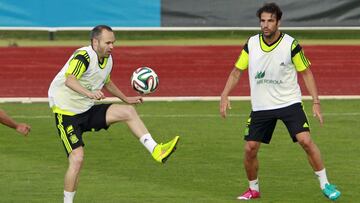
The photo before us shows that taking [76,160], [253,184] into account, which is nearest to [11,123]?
[76,160]

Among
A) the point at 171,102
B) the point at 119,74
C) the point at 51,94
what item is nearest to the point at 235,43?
the point at 119,74

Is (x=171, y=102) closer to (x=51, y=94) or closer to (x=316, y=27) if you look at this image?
(x=316, y=27)

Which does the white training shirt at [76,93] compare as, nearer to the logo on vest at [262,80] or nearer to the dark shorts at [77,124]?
the dark shorts at [77,124]

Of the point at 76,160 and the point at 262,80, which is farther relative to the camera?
the point at 262,80

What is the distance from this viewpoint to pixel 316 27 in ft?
98.7

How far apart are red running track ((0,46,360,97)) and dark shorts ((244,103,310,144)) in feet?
37.9

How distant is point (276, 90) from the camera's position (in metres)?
12.4

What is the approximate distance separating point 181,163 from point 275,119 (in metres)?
3.00

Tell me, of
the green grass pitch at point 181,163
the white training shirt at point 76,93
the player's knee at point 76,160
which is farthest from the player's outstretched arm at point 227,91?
the player's knee at point 76,160

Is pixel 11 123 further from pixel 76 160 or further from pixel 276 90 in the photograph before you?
pixel 276 90

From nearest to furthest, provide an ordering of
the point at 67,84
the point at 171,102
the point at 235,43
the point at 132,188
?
the point at 67,84 → the point at 132,188 → the point at 171,102 → the point at 235,43

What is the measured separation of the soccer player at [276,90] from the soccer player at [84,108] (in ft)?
3.68

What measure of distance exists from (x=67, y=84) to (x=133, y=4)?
61.3 ft

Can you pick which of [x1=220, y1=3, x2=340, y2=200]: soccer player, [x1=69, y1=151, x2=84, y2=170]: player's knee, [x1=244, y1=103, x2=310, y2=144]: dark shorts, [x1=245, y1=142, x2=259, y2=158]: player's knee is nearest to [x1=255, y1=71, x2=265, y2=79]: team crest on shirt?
[x1=220, y1=3, x2=340, y2=200]: soccer player
